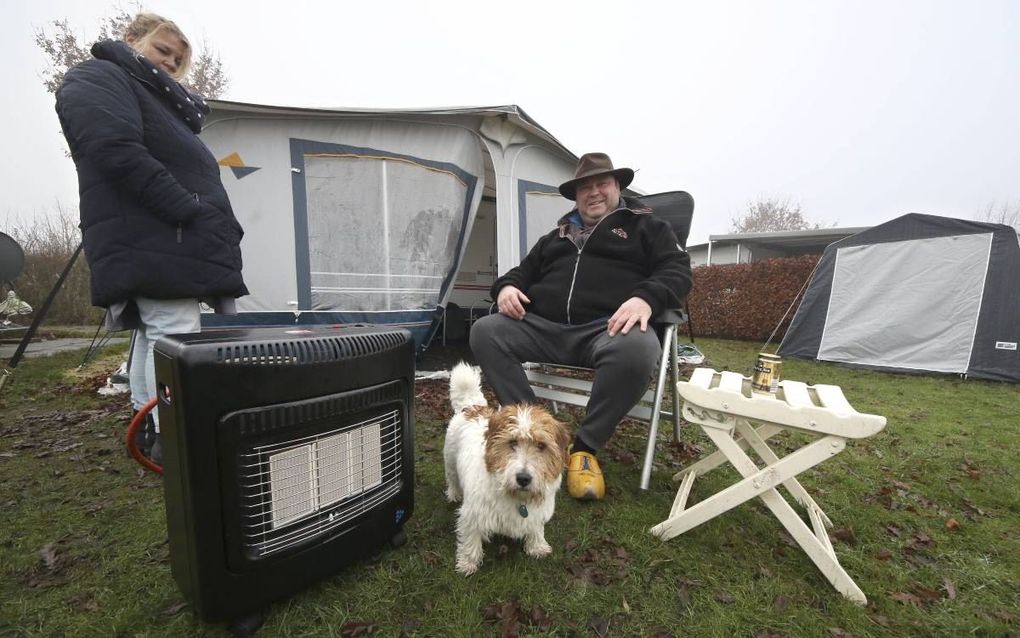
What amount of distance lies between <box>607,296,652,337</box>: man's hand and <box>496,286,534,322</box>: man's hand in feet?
1.89

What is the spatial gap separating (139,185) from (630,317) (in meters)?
2.29

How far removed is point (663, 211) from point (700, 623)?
2.93 m

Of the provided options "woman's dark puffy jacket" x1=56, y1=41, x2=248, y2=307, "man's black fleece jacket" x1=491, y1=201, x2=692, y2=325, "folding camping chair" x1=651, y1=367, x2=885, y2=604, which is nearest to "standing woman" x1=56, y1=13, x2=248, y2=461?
"woman's dark puffy jacket" x1=56, y1=41, x2=248, y2=307

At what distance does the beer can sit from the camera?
5.49 ft

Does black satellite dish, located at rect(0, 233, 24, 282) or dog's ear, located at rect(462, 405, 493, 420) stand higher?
black satellite dish, located at rect(0, 233, 24, 282)

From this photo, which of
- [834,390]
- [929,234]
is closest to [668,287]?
[834,390]

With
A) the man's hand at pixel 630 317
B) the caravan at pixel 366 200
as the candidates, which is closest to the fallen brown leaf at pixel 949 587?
the man's hand at pixel 630 317

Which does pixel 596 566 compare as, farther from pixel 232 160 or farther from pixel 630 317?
pixel 232 160

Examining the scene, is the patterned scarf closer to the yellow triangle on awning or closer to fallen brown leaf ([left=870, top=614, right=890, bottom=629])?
the yellow triangle on awning

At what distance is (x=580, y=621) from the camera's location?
131 centimetres

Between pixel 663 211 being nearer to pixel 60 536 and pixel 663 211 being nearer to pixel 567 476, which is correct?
pixel 567 476

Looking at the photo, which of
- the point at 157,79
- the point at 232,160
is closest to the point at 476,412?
the point at 157,79

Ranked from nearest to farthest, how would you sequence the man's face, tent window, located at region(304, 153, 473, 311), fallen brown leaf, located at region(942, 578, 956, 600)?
1. fallen brown leaf, located at region(942, 578, 956, 600)
2. the man's face
3. tent window, located at region(304, 153, 473, 311)

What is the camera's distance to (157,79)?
186 cm
